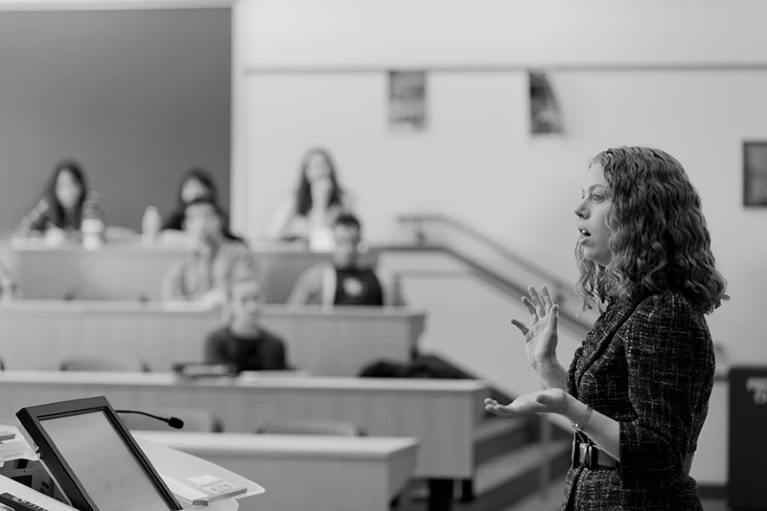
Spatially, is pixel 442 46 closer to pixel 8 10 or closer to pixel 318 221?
pixel 318 221

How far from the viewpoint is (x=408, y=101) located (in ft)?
28.1

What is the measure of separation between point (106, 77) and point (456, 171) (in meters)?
3.43

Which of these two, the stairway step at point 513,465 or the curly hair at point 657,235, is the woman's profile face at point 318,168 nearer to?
the stairway step at point 513,465

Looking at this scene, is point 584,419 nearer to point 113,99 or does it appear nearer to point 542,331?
point 542,331

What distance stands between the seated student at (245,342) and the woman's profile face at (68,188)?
2.85 meters

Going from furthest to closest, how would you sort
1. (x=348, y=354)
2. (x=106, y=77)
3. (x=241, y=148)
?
1. (x=106, y=77)
2. (x=241, y=148)
3. (x=348, y=354)

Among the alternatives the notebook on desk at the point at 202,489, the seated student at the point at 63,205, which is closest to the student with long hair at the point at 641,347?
the notebook on desk at the point at 202,489

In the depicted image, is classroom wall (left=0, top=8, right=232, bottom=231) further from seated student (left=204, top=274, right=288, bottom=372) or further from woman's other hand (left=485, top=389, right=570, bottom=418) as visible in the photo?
woman's other hand (left=485, top=389, right=570, bottom=418)

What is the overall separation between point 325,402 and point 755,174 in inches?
200

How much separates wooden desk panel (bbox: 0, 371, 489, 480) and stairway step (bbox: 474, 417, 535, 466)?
181 cm

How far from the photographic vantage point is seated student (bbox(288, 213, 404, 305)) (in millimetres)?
6336

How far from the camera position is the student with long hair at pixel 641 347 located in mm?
1549

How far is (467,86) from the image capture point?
8.57 metres

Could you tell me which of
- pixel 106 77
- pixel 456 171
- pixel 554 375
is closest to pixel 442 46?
pixel 456 171
